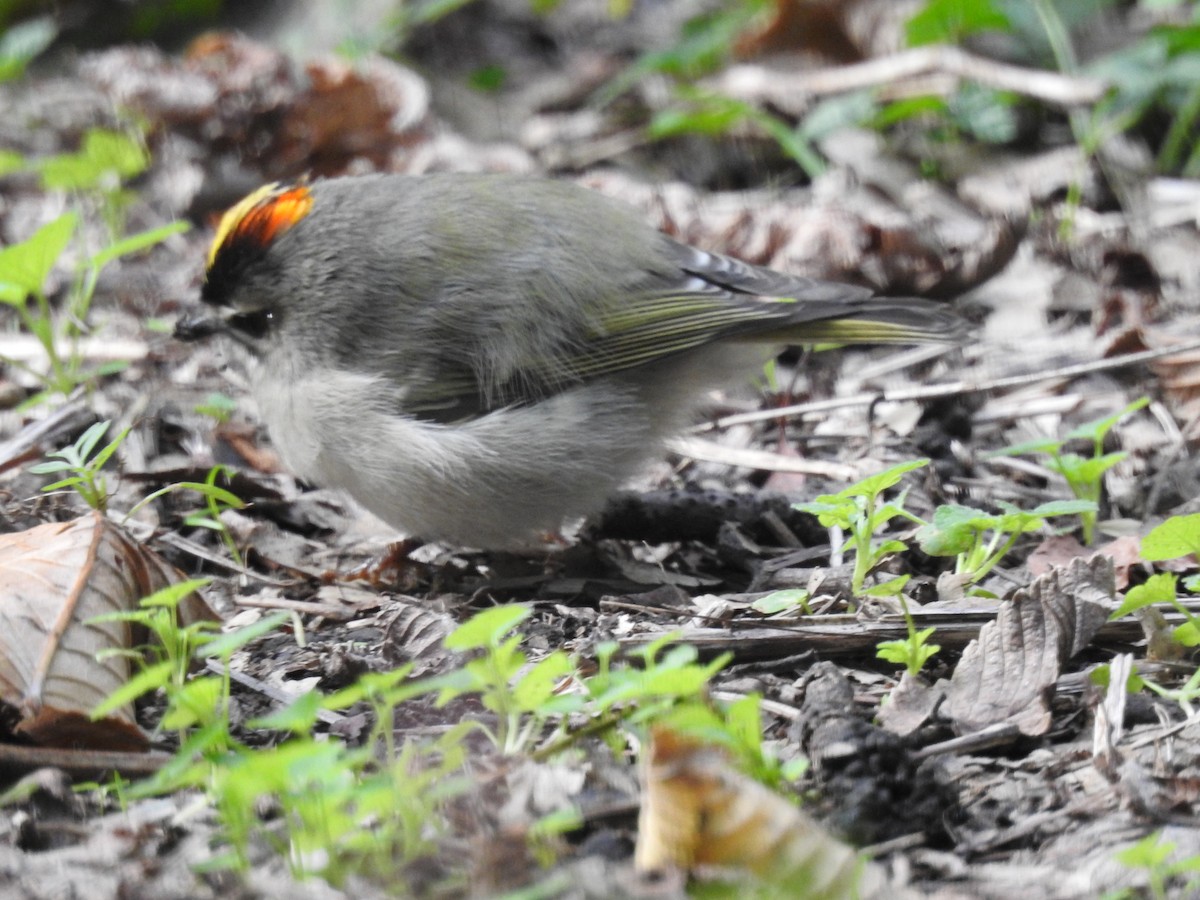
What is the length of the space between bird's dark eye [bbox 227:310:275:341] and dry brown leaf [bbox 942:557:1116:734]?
2559 millimetres

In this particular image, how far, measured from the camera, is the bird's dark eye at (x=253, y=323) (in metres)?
4.52

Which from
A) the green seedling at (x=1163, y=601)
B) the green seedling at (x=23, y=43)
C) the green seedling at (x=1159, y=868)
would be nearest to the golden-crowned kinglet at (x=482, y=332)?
the green seedling at (x=1163, y=601)

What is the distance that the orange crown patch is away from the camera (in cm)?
443

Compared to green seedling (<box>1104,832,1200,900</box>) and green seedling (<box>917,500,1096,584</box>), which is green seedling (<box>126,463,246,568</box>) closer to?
green seedling (<box>917,500,1096,584</box>)

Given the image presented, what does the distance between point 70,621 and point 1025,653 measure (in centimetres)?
217

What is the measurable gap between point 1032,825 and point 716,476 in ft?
7.92

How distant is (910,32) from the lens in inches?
289

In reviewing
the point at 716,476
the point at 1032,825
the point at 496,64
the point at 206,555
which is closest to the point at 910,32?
the point at 496,64

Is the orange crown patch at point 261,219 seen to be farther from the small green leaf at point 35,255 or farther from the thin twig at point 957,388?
the thin twig at point 957,388

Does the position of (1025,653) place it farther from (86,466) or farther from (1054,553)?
(86,466)

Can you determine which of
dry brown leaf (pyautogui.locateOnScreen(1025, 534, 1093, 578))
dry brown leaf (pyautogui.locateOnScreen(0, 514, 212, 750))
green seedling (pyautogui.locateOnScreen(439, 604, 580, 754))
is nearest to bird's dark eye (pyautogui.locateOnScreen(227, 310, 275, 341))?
dry brown leaf (pyautogui.locateOnScreen(0, 514, 212, 750))

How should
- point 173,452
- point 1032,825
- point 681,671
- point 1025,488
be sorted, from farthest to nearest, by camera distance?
1. point 173,452
2. point 1025,488
3. point 1032,825
4. point 681,671

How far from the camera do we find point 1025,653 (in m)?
3.12

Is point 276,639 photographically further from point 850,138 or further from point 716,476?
point 850,138
